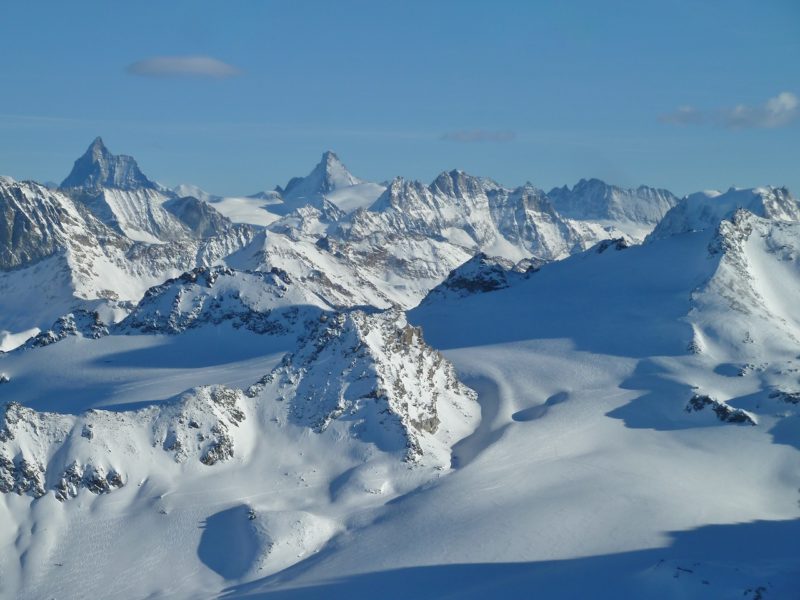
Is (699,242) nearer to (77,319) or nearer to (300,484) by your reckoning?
(300,484)

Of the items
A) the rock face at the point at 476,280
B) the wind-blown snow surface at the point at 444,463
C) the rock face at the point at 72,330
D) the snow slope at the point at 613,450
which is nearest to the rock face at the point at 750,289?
the snow slope at the point at 613,450

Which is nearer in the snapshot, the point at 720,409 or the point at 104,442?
the point at 104,442

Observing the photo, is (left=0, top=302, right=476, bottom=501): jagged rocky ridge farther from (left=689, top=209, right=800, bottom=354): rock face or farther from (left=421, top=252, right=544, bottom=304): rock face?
(left=421, top=252, right=544, bottom=304): rock face

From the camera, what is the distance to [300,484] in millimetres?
103750

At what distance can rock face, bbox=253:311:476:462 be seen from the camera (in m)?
110

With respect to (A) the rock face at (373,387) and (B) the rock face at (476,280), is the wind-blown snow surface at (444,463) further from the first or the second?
(B) the rock face at (476,280)

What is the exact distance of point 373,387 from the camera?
11250 centimetres

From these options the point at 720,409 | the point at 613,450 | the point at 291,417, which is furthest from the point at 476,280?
the point at 291,417

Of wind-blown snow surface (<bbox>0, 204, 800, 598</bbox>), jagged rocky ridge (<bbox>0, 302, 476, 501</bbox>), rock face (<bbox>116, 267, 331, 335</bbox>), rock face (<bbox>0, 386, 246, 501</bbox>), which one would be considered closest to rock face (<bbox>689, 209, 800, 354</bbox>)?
wind-blown snow surface (<bbox>0, 204, 800, 598</bbox>)

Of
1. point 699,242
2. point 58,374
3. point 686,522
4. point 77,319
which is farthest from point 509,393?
point 77,319

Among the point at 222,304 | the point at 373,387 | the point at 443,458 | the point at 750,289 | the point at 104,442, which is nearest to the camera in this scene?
the point at 104,442

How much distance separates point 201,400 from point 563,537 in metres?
38.0

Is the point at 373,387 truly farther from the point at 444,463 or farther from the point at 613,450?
the point at 613,450

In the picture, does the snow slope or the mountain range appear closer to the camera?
the snow slope
